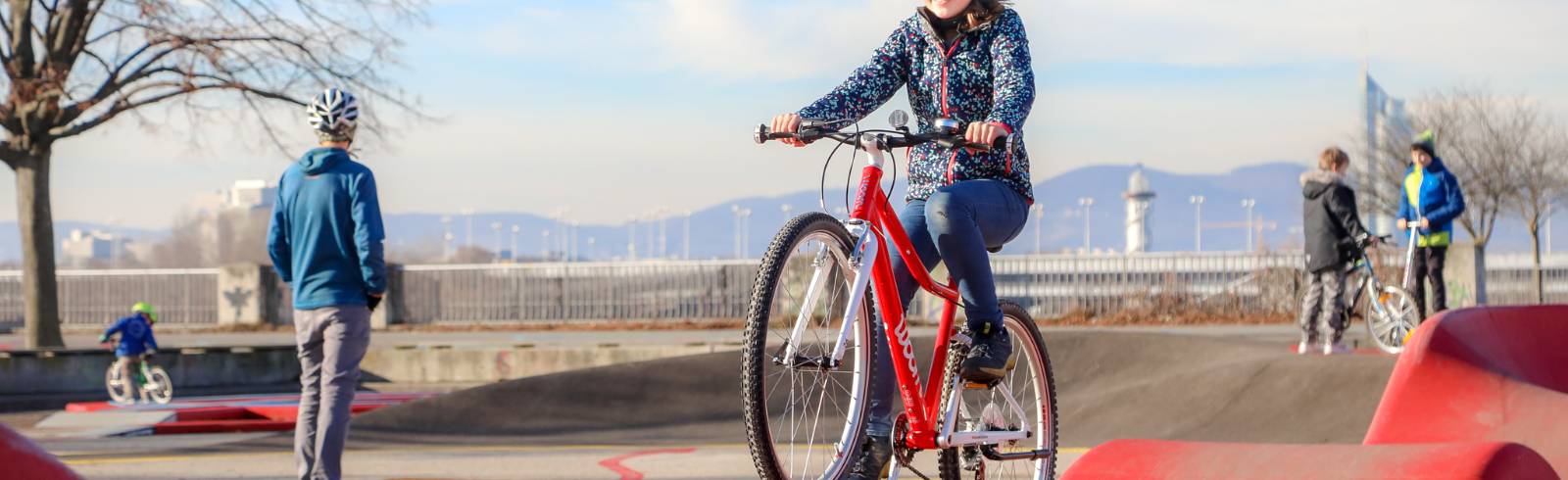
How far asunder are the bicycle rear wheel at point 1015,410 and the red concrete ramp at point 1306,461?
684 millimetres

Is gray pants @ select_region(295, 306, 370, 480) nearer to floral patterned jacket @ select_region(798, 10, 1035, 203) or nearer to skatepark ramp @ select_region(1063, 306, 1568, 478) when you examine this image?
floral patterned jacket @ select_region(798, 10, 1035, 203)

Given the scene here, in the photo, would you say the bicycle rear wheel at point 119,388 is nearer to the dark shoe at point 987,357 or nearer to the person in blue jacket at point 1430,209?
the person in blue jacket at point 1430,209

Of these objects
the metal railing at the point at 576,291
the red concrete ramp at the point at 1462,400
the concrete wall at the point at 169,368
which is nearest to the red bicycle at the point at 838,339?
the red concrete ramp at the point at 1462,400

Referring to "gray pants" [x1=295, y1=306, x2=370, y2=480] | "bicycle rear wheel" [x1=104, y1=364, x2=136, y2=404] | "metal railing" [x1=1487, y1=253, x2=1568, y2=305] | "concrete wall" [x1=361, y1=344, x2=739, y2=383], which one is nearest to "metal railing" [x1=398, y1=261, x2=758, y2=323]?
"concrete wall" [x1=361, y1=344, x2=739, y2=383]

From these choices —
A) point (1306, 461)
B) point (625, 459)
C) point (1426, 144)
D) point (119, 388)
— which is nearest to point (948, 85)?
point (1306, 461)

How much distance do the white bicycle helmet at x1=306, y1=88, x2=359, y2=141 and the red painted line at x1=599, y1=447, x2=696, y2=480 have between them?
1.96 m

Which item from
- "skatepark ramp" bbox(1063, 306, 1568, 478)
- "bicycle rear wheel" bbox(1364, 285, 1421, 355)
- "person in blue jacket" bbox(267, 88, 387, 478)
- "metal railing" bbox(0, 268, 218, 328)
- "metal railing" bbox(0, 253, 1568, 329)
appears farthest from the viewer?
"metal railing" bbox(0, 268, 218, 328)

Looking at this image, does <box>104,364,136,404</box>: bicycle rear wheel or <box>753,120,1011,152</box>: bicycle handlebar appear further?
<box>104,364,136,404</box>: bicycle rear wheel

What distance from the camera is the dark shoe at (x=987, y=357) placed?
16.1ft

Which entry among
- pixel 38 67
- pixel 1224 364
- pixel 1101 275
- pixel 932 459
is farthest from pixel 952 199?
pixel 1101 275

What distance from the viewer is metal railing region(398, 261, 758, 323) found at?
1469 inches

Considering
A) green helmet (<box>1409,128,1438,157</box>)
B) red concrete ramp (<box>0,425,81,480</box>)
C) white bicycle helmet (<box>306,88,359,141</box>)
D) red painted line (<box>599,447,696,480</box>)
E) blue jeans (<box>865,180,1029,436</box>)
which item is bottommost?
red painted line (<box>599,447,696,480</box>)

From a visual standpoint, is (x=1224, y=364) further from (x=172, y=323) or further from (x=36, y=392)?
(x=172, y=323)

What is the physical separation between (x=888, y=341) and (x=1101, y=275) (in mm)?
28178
